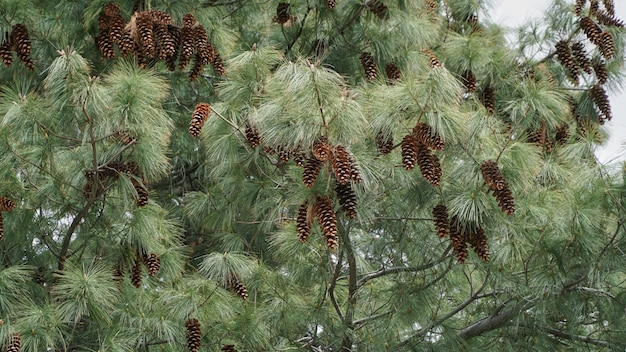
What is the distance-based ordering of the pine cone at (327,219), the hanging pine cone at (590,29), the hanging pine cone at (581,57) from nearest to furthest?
the pine cone at (327,219) → the hanging pine cone at (590,29) → the hanging pine cone at (581,57)

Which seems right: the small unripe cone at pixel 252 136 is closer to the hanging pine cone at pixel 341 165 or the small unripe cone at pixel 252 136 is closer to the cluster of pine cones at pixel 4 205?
the hanging pine cone at pixel 341 165

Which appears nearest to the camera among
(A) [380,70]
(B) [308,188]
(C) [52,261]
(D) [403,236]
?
(B) [308,188]

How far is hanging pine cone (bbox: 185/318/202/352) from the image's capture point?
4.89 metres

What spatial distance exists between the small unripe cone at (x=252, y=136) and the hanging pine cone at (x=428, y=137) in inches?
27.3

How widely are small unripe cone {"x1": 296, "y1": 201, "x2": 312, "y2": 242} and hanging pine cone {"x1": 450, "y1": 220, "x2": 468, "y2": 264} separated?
615mm

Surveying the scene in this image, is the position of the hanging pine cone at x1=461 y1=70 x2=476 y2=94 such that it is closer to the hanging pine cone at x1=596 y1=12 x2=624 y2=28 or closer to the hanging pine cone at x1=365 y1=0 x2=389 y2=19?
the hanging pine cone at x1=365 y1=0 x2=389 y2=19

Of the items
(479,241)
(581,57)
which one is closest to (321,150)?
(479,241)

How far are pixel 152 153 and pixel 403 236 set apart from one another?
47.1 inches

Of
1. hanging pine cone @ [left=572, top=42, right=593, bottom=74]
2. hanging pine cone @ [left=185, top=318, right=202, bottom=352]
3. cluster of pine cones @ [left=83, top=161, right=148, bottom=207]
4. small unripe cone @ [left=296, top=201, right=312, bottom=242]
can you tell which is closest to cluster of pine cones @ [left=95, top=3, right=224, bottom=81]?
cluster of pine cones @ [left=83, top=161, right=148, bottom=207]

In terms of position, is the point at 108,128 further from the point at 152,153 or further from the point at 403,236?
the point at 403,236

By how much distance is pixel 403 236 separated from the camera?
202 inches

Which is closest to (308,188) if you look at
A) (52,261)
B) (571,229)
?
(571,229)

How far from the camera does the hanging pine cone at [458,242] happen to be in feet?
14.4

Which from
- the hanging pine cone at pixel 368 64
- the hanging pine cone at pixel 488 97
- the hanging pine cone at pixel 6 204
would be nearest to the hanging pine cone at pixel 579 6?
the hanging pine cone at pixel 488 97
